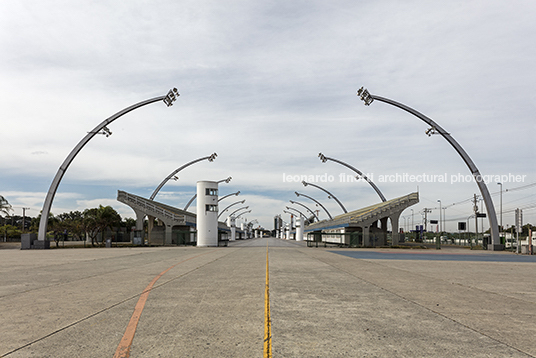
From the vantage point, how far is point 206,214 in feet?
178

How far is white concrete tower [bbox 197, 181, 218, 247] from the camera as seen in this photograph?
54125 mm

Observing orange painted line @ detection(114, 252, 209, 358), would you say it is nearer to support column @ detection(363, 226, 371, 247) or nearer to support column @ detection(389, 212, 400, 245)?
support column @ detection(363, 226, 371, 247)

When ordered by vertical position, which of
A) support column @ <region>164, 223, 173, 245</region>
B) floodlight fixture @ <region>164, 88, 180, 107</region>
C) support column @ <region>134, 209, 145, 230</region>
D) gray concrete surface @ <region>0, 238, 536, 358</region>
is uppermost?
floodlight fixture @ <region>164, 88, 180, 107</region>

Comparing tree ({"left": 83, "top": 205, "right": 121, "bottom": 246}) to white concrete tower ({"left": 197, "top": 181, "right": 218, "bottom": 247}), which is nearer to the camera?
white concrete tower ({"left": 197, "top": 181, "right": 218, "bottom": 247})

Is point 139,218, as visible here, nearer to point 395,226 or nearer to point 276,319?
point 395,226

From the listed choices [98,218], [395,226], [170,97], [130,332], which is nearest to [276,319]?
[130,332]

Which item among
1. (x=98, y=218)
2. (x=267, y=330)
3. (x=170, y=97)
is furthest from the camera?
(x=98, y=218)

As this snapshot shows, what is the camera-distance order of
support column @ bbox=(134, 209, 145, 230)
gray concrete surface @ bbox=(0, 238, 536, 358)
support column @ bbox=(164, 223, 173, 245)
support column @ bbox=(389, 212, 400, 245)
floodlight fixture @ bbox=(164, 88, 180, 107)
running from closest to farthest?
1. gray concrete surface @ bbox=(0, 238, 536, 358)
2. floodlight fixture @ bbox=(164, 88, 180, 107)
3. support column @ bbox=(389, 212, 400, 245)
4. support column @ bbox=(164, 223, 173, 245)
5. support column @ bbox=(134, 209, 145, 230)

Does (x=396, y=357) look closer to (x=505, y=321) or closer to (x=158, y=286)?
(x=505, y=321)

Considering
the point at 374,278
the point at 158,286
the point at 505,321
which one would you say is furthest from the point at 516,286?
the point at 158,286

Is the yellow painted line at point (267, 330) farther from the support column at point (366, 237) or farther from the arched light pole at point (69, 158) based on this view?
the support column at point (366, 237)

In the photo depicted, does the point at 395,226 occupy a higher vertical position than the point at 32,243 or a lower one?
higher

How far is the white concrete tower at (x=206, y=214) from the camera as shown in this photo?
54.1 m

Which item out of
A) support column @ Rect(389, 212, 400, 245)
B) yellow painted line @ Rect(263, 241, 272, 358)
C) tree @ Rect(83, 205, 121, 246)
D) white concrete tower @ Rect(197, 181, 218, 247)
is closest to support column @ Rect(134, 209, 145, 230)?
tree @ Rect(83, 205, 121, 246)
